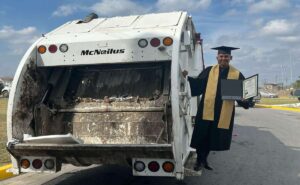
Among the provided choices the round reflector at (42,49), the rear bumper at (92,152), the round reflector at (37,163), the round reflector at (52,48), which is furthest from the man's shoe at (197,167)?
the round reflector at (42,49)

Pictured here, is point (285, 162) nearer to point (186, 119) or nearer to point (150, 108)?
point (186, 119)

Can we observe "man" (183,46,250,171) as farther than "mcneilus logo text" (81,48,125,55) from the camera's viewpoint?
Yes

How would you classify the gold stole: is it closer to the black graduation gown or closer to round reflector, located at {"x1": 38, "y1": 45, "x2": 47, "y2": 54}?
the black graduation gown

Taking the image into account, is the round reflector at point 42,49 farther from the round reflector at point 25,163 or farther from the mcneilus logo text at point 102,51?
the round reflector at point 25,163

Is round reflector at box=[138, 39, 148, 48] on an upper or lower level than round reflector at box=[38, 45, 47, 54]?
upper

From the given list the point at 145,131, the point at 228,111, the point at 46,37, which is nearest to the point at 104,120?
the point at 145,131

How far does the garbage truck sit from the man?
0.67 ft

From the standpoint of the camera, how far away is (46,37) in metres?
5.34

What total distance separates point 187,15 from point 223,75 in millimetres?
993

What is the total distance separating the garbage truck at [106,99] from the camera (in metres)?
4.48

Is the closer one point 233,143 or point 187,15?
point 187,15

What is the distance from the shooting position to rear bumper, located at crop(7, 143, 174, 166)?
14.2 feet

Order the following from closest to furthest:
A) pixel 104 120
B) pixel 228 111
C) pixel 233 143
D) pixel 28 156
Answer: pixel 28 156
pixel 104 120
pixel 228 111
pixel 233 143

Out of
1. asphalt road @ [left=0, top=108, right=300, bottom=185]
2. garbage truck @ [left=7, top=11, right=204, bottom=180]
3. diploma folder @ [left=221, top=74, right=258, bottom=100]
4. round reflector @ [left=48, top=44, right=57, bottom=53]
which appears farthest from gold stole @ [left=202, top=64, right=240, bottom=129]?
round reflector @ [left=48, top=44, right=57, bottom=53]
